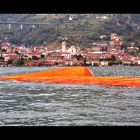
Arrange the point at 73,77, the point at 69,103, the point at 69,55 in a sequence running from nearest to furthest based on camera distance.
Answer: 1. the point at 69,55
2. the point at 69,103
3. the point at 73,77

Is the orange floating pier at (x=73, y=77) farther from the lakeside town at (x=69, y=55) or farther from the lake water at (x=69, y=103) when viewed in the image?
the lakeside town at (x=69, y=55)

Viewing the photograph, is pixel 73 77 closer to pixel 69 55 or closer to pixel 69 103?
pixel 69 103

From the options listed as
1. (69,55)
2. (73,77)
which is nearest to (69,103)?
(73,77)

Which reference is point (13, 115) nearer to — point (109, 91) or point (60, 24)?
point (60, 24)

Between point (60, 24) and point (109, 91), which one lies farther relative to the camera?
point (109, 91)

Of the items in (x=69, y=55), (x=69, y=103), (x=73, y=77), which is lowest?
(x=69, y=103)

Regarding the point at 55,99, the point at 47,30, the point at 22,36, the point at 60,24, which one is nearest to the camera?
the point at 22,36
